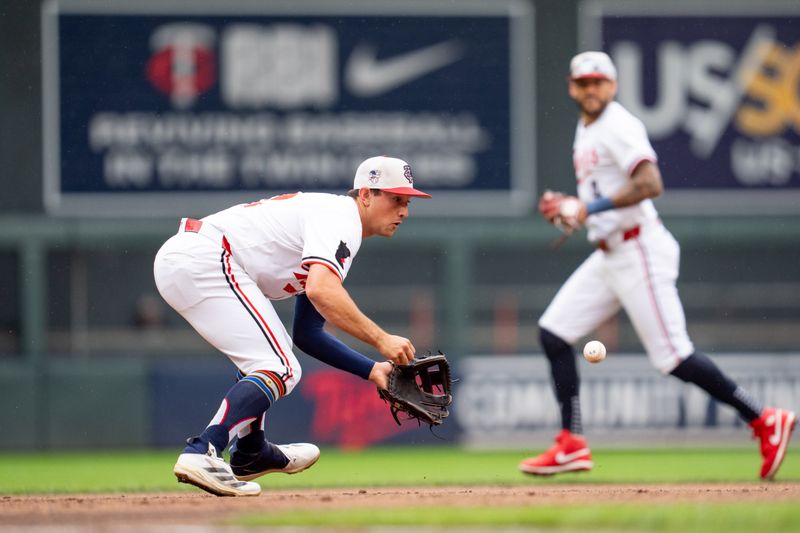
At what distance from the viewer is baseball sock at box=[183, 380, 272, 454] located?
18.3 feet

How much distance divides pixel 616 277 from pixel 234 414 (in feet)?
7.03

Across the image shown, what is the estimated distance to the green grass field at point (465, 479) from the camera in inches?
183

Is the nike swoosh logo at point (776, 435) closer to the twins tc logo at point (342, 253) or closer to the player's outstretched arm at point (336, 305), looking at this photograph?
the player's outstretched arm at point (336, 305)

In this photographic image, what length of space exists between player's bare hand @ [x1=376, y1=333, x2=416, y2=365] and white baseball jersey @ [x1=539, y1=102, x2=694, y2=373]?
158cm

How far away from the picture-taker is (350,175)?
505 inches

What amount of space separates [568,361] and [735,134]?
6.86 meters

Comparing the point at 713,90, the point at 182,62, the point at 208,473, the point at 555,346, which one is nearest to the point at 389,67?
the point at 182,62

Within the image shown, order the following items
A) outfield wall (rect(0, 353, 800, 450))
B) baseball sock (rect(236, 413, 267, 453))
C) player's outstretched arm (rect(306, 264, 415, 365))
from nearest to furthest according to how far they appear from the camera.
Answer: player's outstretched arm (rect(306, 264, 415, 365)) < baseball sock (rect(236, 413, 267, 453)) < outfield wall (rect(0, 353, 800, 450))

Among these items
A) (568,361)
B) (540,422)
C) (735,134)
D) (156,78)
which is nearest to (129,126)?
(156,78)

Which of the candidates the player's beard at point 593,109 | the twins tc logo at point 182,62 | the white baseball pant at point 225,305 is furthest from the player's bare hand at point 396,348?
the twins tc logo at point 182,62

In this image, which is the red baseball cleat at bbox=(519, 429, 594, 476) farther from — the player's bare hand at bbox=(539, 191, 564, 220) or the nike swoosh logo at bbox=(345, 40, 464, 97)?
the nike swoosh logo at bbox=(345, 40, 464, 97)

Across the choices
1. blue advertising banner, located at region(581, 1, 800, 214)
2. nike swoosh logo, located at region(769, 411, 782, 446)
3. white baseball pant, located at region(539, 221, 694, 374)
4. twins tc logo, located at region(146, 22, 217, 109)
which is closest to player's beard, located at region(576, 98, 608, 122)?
white baseball pant, located at region(539, 221, 694, 374)

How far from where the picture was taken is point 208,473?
5.49 meters

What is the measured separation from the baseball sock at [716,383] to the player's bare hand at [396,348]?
5.59ft
